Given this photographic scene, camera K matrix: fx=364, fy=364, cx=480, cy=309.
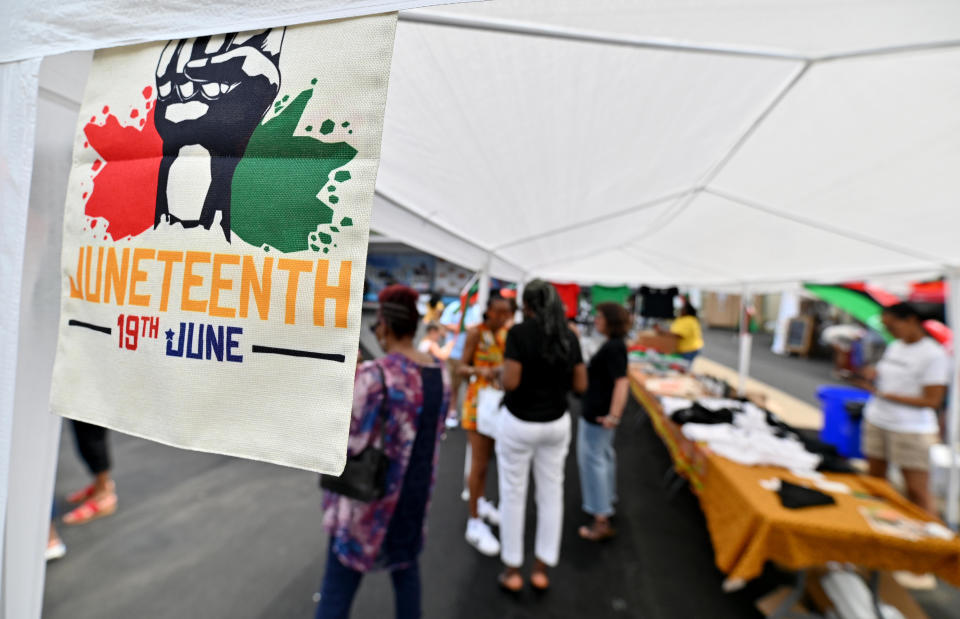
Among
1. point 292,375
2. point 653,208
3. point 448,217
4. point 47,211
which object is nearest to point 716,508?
point 653,208

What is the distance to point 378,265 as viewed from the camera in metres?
12.3

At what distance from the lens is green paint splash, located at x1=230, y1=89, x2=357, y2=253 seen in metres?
0.45

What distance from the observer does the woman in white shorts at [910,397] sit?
238 cm

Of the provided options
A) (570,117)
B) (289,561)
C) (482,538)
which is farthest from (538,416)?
(289,561)

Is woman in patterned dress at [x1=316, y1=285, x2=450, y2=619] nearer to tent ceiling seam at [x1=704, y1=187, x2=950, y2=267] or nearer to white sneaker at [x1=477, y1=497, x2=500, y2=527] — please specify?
white sneaker at [x1=477, y1=497, x2=500, y2=527]

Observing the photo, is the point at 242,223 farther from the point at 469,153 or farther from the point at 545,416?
the point at 545,416

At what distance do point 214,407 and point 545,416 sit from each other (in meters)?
1.49

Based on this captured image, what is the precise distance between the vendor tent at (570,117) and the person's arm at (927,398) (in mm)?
1014

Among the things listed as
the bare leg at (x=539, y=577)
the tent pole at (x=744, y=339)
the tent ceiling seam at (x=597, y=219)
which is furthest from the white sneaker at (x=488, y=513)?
the tent pole at (x=744, y=339)

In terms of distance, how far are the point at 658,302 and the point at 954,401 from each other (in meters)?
4.28

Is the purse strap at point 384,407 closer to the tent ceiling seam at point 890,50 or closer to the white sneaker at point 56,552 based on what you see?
the tent ceiling seam at point 890,50

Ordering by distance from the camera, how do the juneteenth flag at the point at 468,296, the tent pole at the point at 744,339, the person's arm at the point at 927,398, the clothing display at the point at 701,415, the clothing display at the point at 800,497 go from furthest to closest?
the tent pole at the point at 744,339, the juneteenth flag at the point at 468,296, the clothing display at the point at 701,415, the person's arm at the point at 927,398, the clothing display at the point at 800,497

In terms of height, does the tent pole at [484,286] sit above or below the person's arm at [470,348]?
above

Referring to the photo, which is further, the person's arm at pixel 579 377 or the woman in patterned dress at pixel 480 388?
the woman in patterned dress at pixel 480 388
